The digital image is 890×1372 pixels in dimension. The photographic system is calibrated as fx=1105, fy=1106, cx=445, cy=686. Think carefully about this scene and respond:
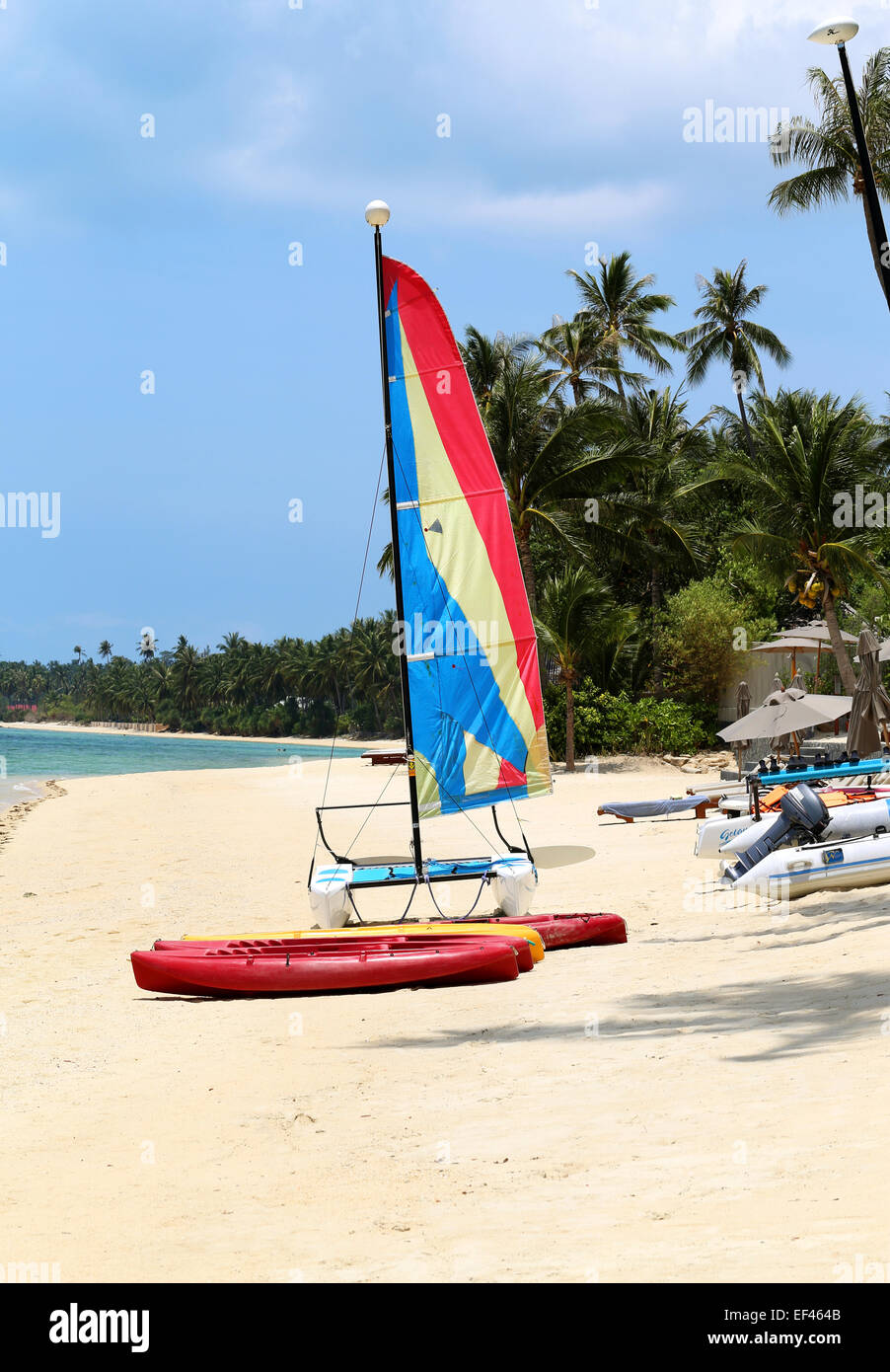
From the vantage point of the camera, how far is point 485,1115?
5441 millimetres

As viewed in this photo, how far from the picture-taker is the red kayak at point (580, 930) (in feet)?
32.2

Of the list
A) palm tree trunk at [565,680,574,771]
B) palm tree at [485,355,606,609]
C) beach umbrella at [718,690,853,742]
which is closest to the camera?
beach umbrella at [718,690,853,742]

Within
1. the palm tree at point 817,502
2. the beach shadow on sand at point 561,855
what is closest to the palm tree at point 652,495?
the palm tree at point 817,502

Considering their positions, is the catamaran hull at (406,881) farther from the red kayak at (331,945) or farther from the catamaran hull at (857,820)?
the catamaran hull at (857,820)

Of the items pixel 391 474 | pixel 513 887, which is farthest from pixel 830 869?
pixel 391 474

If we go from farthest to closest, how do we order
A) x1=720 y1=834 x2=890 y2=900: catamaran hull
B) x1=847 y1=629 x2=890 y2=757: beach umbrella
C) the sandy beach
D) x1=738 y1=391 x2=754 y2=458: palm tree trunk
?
x1=738 y1=391 x2=754 y2=458: palm tree trunk, x1=847 y1=629 x2=890 y2=757: beach umbrella, x1=720 y1=834 x2=890 y2=900: catamaran hull, the sandy beach

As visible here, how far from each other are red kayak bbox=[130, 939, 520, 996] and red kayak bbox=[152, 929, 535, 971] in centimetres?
18

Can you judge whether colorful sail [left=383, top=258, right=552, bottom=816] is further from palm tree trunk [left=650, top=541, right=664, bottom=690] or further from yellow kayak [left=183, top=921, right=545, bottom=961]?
palm tree trunk [left=650, top=541, right=664, bottom=690]

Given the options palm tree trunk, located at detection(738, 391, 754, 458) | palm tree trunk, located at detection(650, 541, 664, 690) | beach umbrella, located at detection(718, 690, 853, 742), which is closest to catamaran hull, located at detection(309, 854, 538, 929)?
beach umbrella, located at detection(718, 690, 853, 742)

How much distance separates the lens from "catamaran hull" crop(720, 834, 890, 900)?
34.6 ft

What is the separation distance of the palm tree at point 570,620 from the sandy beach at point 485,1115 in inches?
778

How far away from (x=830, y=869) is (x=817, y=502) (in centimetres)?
2014
